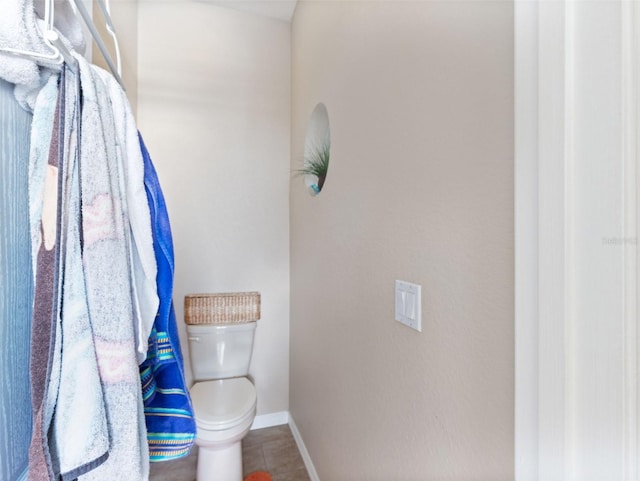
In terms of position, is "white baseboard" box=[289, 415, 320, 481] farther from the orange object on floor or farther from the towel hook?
the towel hook

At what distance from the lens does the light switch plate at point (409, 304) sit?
0.69 metres

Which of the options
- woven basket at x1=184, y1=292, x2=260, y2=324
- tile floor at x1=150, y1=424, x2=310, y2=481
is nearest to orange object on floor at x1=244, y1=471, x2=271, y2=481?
tile floor at x1=150, y1=424, x2=310, y2=481

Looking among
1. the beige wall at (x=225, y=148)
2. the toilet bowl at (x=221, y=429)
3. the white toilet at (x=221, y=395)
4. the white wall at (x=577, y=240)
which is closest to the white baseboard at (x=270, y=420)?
the beige wall at (x=225, y=148)

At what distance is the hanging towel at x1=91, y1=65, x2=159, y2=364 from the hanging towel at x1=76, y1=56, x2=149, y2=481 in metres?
0.06

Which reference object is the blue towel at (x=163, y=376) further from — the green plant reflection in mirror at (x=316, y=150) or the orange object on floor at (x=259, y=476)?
the orange object on floor at (x=259, y=476)

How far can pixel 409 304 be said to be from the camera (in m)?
0.72

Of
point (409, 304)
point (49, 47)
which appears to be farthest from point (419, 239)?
point (49, 47)

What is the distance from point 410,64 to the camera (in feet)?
2.37

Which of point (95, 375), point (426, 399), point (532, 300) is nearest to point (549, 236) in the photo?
point (532, 300)

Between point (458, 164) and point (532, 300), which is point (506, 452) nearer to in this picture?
point (532, 300)

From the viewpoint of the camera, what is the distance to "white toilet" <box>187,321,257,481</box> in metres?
1.26

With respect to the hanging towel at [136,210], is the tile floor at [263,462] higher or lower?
lower

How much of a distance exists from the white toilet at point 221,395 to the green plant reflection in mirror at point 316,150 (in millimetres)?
917

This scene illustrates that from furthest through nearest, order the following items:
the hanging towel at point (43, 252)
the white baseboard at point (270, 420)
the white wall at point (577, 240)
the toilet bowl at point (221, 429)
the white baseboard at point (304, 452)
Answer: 1. the white baseboard at point (270, 420)
2. the white baseboard at point (304, 452)
3. the toilet bowl at point (221, 429)
4. the hanging towel at point (43, 252)
5. the white wall at point (577, 240)
